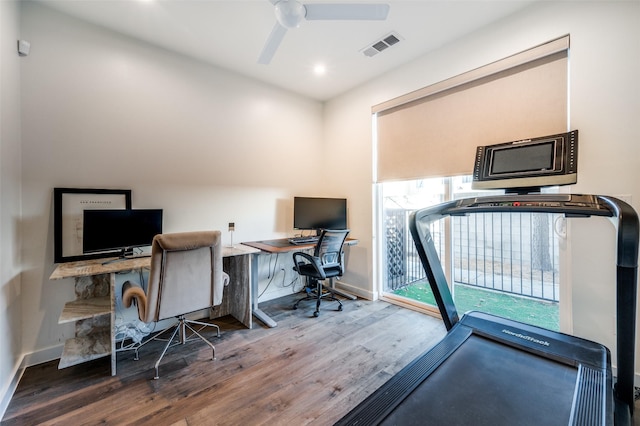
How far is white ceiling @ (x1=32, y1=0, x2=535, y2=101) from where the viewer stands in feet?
7.49

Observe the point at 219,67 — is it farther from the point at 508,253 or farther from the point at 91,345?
the point at 508,253

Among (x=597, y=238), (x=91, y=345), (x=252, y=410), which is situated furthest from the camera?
(x=91, y=345)

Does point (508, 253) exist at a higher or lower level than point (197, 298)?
higher

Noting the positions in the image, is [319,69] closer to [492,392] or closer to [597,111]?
[597,111]

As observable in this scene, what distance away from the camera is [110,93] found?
101 inches

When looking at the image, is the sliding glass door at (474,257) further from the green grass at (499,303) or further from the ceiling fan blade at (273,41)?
the ceiling fan blade at (273,41)

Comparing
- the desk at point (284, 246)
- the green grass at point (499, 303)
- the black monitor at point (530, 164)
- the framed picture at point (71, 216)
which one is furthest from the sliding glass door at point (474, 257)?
the framed picture at point (71, 216)

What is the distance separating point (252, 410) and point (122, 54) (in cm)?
333

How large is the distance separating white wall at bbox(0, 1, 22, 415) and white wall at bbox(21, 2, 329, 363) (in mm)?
108

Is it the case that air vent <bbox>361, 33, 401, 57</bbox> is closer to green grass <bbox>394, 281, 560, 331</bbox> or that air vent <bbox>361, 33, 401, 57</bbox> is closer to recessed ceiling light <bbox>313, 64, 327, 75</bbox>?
recessed ceiling light <bbox>313, 64, 327, 75</bbox>

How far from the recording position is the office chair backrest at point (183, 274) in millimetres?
1976

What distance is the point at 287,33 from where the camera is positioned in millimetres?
2645

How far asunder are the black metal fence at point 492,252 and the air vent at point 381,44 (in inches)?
76.2

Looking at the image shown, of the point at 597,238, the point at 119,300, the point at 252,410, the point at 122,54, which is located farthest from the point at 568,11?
the point at 119,300
